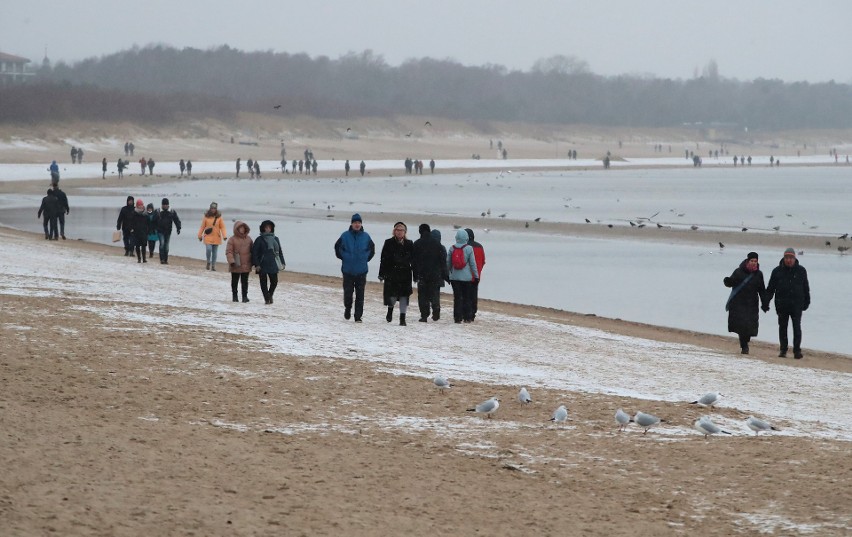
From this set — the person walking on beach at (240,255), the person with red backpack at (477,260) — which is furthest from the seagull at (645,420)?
the person walking on beach at (240,255)

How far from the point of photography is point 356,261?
14.9m

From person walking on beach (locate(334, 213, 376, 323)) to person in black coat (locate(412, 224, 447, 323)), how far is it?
60 cm

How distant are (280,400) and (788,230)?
98.0 feet

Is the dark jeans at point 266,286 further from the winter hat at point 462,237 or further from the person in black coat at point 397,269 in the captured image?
the winter hat at point 462,237

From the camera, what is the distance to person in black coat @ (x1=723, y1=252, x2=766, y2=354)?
14484 mm

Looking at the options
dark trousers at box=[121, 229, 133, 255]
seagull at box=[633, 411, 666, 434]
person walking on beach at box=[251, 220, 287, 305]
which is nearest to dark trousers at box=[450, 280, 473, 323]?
person walking on beach at box=[251, 220, 287, 305]

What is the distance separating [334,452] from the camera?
833cm

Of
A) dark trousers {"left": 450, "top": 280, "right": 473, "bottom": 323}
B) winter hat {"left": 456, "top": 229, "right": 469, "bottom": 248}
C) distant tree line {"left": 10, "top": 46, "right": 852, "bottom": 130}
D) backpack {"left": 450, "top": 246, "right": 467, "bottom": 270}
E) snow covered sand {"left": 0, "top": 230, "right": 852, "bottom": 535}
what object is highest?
distant tree line {"left": 10, "top": 46, "right": 852, "bottom": 130}

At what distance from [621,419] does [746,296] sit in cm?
569

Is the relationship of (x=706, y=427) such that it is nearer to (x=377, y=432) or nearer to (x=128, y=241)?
(x=377, y=432)

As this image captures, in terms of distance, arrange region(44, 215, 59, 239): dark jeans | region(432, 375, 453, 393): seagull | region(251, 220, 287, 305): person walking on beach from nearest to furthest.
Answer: region(432, 375, 453, 393): seagull
region(251, 220, 287, 305): person walking on beach
region(44, 215, 59, 239): dark jeans

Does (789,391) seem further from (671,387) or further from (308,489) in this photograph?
(308,489)

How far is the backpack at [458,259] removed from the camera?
1549 centimetres

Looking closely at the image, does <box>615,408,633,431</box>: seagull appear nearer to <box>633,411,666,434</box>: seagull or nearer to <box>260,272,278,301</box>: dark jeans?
<box>633,411,666,434</box>: seagull
